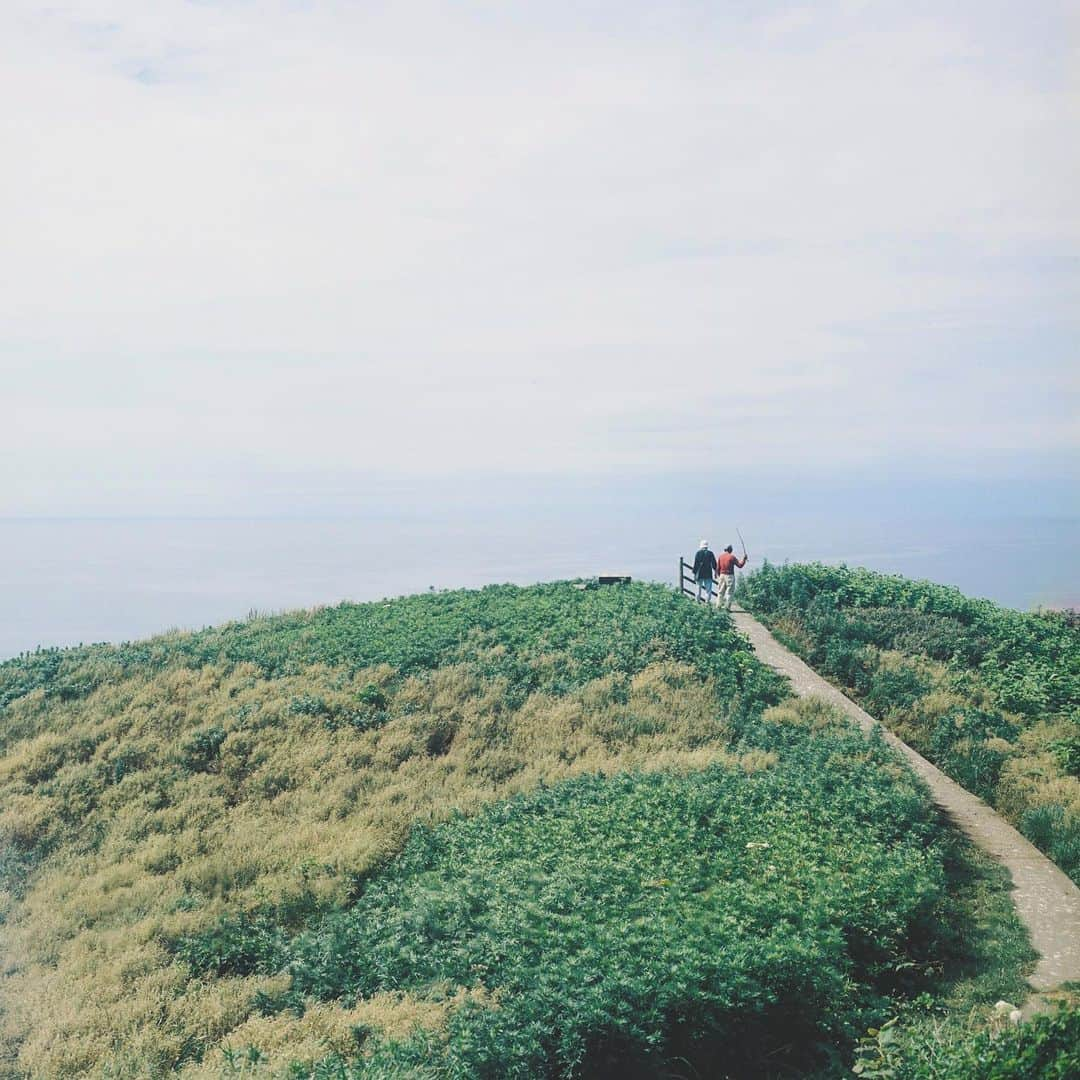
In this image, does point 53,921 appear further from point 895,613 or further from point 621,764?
point 895,613

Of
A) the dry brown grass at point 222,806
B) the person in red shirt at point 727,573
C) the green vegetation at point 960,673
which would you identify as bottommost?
the dry brown grass at point 222,806

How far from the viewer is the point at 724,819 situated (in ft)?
44.6

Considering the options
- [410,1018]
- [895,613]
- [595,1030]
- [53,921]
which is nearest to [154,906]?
[53,921]

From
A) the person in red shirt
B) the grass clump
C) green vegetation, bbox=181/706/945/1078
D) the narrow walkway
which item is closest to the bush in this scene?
green vegetation, bbox=181/706/945/1078

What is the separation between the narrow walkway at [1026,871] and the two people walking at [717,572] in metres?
6.35

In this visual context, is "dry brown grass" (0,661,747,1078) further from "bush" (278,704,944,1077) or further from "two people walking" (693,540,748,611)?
"two people walking" (693,540,748,611)

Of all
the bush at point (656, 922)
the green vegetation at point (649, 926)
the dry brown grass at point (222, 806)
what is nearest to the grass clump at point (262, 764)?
the dry brown grass at point (222, 806)

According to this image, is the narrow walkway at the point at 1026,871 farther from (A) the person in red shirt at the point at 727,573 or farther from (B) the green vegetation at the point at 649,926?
(A) the person in red shirt at the point at 727,573

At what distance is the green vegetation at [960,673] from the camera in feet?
56.0

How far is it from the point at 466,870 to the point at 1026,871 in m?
8.30

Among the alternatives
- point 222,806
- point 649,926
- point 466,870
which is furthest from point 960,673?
point 222,806

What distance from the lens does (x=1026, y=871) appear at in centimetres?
1377

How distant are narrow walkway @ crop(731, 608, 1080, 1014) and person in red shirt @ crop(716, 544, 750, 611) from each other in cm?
628

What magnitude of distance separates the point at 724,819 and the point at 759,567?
63.0ft
